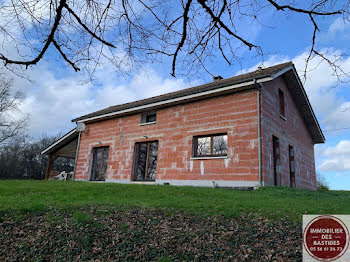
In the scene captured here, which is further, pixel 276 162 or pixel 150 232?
pixel 276 162

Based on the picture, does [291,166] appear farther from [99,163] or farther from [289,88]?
[99,163]

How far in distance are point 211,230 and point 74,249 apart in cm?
215

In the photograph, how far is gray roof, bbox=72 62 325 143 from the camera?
11185mm

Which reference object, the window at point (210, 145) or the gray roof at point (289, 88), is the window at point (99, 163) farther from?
the window at point (210, 145)

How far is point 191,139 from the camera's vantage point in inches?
467

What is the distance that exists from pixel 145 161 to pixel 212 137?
12.8 feet

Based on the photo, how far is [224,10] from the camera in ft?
12.0

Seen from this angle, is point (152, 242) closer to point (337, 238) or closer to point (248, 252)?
point (248, 252)

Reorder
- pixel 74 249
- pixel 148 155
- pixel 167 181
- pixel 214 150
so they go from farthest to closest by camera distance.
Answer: pixel 148 155 < pixel 167 181 < pixel 214 150 < pixel 74 249

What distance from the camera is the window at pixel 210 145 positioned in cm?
1109

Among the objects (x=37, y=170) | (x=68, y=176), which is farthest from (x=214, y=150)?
(x=37, y=170)

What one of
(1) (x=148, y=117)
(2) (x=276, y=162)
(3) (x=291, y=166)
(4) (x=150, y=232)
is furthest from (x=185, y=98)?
(4) (x=150, y=232)

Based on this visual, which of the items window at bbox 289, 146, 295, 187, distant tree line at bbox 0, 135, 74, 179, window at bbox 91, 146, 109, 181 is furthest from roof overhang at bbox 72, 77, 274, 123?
distant tree line at bbox 0, 135, 74, 179

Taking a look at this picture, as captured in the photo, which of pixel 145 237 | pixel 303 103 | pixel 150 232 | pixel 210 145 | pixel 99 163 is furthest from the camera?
pixel 99 163
